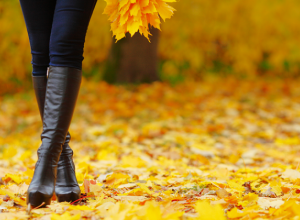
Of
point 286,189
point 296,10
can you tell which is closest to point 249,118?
point 286,189

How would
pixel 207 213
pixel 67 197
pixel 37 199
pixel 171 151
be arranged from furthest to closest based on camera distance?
pixel 171 151 → pixel 67 197 → pixel 37 199 → pixel 207 213

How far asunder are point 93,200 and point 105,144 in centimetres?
165

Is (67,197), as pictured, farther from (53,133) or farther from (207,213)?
(207,213)

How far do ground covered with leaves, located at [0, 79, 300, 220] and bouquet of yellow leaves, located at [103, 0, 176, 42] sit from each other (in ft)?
2.10

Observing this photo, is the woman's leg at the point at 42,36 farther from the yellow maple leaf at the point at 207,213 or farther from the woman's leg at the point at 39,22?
the yellow maple leaf at the point at 207,213

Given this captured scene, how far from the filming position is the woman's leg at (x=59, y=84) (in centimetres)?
117

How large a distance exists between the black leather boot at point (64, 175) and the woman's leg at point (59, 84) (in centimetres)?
10

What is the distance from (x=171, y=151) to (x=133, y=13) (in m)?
1.56

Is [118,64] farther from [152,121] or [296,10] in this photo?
[296,10]

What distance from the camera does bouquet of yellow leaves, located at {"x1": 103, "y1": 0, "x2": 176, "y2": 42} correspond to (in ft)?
3.87

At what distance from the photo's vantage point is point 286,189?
1344 millimetres

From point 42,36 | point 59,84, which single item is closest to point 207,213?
point 59,84

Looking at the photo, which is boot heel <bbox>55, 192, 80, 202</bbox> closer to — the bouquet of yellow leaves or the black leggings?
the black leggings

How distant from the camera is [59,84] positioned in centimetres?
120
